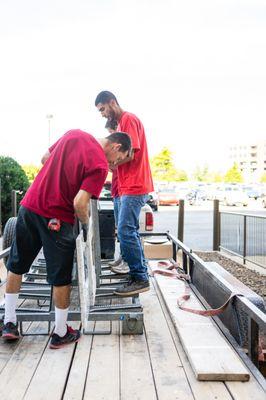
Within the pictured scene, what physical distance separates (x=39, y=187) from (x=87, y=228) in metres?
0.42

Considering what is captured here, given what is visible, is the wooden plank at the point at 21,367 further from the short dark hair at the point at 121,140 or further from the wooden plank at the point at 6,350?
the short dark hair at the point at 121,140

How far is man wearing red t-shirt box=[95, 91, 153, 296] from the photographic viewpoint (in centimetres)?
390

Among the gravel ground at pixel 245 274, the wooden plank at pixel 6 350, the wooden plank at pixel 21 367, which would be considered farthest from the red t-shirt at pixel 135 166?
the gravel ground at pixel 245 274

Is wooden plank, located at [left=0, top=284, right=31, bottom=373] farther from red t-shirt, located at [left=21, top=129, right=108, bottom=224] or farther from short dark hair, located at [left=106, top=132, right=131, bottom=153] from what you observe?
short dark hair, located at [left=106, top=132, right=131, bottom=153]

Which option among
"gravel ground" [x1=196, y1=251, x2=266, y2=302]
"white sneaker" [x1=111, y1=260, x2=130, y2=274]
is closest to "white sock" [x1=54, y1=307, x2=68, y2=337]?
"white sneaker" [x1=111, y1=260, x2=130, y2=274]

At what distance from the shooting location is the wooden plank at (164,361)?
235 cm

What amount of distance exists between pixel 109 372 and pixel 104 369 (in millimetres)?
53

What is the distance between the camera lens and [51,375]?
2.54 meters

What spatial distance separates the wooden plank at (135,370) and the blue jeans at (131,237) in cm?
75

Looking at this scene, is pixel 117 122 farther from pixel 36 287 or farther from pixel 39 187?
pixel 36 287

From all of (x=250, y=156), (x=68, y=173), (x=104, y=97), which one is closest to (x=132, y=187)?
(x=104, y=97)

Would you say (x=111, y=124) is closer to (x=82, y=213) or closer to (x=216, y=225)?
(x=82, y=213)

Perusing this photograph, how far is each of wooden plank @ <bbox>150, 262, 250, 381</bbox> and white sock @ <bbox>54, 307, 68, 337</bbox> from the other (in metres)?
0.78

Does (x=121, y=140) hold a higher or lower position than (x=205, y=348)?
higher
